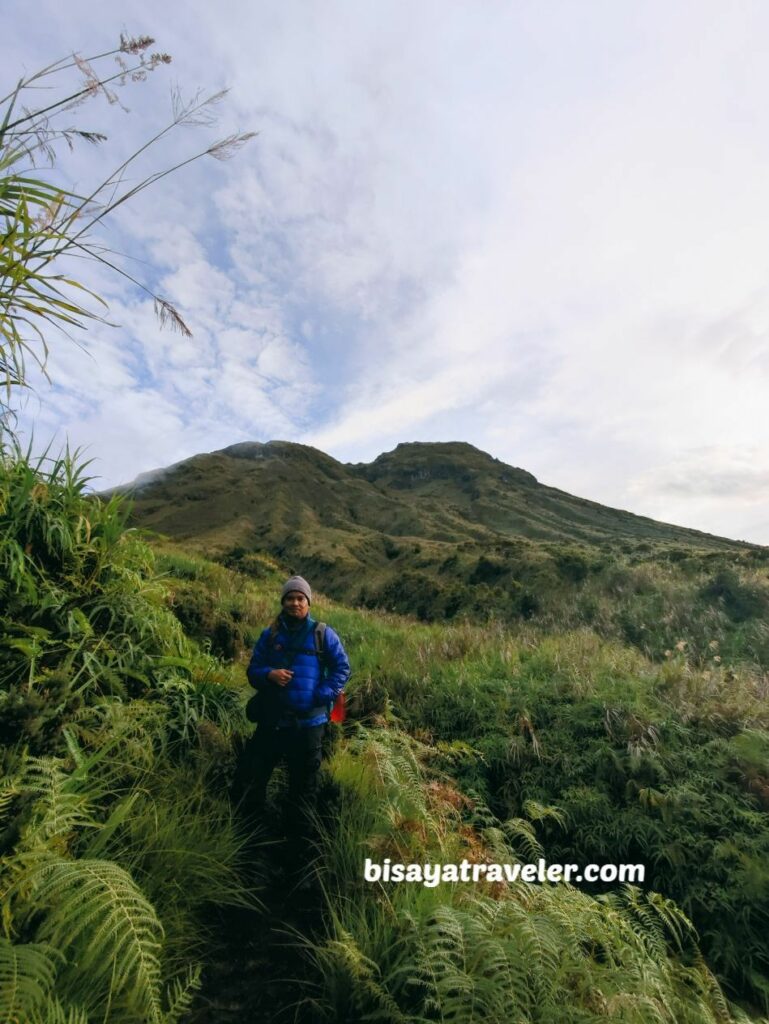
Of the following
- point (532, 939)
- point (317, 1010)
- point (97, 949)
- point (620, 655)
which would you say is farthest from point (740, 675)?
point (97, 949)

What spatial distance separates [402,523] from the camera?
62031 mm

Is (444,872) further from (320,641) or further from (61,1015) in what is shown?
(61,1015)

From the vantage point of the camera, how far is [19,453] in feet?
14.5

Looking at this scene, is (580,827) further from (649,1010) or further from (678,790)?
(649,1010)

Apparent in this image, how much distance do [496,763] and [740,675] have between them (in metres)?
3.55

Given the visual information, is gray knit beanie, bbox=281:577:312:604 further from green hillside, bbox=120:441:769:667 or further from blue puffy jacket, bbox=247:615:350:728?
green hillside, bbox=120:441:769:667

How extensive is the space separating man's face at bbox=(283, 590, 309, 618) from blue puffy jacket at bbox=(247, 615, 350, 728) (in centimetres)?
11

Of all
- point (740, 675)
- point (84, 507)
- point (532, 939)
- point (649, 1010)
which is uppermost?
point (84, 507)

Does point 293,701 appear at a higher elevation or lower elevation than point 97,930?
higher

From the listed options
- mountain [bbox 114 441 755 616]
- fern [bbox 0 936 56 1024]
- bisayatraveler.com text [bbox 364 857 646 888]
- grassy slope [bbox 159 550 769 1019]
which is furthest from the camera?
mountain [bbox 114 441 755 616]

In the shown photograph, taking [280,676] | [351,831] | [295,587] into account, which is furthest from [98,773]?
[295,587]

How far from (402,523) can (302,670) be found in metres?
57.9

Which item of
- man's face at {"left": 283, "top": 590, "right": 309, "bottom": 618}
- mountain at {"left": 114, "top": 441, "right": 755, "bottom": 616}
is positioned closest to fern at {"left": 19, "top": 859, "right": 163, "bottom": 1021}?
man's face at {"left": 283, "top": 590, "right": 309, "bottom": 618}

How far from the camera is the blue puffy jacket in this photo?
4.14m
